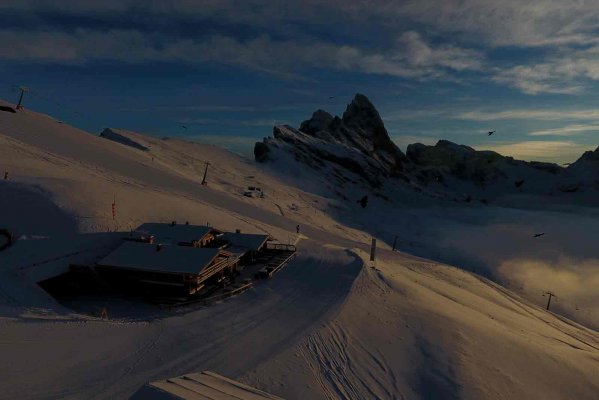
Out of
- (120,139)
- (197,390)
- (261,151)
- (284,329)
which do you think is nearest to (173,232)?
(284,329)

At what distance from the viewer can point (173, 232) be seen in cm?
3441

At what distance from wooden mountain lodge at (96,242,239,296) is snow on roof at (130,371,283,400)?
13.0 meters

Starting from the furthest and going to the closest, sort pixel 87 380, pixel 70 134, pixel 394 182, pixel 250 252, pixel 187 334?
pixel 394 182, pixel 70 134, pixel 250 252, pixel 187 334, pixel 87 380

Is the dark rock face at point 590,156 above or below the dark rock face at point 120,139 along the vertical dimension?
above

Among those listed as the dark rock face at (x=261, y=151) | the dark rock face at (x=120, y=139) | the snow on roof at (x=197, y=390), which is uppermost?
the dark rock face at (x=261, y=151)

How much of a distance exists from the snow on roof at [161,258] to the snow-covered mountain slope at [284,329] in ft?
9.17

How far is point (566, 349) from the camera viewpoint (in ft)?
92.4

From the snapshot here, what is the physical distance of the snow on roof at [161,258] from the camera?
89.9 ft

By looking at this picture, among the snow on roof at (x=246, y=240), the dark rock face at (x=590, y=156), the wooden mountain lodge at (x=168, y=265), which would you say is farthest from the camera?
the dark rock face at (x=590, y=156)

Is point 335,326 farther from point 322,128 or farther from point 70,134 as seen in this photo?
point 322,128

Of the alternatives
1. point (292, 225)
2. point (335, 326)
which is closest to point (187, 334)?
point (335, 326)

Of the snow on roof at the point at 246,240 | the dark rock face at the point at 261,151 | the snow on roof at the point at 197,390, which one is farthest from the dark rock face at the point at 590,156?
the snow on roof at the point at 197,390

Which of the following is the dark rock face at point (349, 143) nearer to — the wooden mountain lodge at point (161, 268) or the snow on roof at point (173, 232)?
the snow on roof at point (173, 232)

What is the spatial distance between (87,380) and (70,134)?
67.1 m
